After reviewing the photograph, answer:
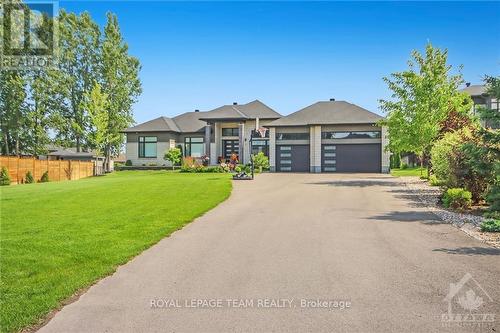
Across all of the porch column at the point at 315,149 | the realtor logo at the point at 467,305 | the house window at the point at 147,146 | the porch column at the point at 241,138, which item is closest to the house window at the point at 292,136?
the porch column at the point at 315,149

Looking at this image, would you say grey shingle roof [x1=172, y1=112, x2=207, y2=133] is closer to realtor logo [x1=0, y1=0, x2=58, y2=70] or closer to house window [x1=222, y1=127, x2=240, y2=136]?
house window [x1=222, y1=127, x2=240, y2=136]

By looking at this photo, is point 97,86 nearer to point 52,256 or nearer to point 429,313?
point 52,256

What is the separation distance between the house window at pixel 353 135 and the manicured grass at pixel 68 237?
24.9 m

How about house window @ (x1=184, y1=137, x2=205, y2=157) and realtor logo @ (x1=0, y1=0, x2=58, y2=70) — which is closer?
realtor logo @ (x1=0, y1=0, x2=58, y2=70)

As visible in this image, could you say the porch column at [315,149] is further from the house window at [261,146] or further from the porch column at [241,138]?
the porch column at [241,138]

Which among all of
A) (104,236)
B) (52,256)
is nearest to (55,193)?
(104,236)

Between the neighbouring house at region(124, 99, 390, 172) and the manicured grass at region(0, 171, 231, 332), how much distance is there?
64.2 ft

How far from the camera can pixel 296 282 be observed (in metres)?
6.20

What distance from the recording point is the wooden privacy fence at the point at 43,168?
95.2 feet

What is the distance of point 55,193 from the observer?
18.9 m

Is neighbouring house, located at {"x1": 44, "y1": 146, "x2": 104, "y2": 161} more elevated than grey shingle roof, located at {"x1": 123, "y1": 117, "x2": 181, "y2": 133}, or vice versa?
grey shingle roof, located at {"x1": 123, "y1": 117, "x2": 181, "y2": 133}

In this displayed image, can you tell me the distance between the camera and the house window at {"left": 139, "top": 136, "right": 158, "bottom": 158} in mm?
49963

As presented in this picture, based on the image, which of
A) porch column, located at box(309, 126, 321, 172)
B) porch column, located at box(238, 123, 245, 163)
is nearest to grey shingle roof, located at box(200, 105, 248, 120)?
porch column, located at box(238, 123, 245, 163)

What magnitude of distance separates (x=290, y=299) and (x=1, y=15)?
142ft
